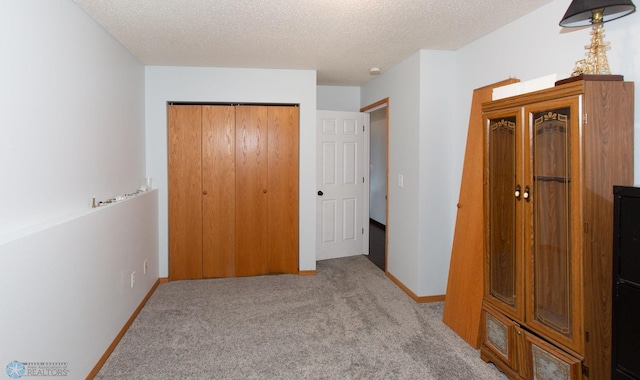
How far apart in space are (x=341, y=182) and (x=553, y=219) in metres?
3.26

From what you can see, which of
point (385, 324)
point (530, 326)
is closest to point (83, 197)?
point (385, 324)

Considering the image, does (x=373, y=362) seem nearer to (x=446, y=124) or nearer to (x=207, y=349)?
(x=207, y=349)

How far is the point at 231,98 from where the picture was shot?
414 cm

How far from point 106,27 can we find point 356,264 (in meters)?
3.79

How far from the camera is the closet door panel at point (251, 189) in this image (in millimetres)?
4238

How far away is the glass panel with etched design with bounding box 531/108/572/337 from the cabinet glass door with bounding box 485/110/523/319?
0.11 metres

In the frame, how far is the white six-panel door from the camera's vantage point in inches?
196

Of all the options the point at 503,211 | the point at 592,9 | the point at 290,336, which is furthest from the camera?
the point at 290,336

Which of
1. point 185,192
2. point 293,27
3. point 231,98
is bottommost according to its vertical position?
point 185,192

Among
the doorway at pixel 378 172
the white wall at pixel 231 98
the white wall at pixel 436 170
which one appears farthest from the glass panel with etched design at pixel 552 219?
the doorway at pixel 378 172

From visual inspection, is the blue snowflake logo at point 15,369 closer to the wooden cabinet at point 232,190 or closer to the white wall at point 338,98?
the wooden cabinet at point 232,190

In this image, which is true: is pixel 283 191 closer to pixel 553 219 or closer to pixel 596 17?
pixel 553 219

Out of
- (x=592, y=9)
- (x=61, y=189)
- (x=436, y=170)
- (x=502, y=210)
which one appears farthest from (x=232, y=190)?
(x=592, y=9)

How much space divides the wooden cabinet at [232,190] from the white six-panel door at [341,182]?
71 cm
